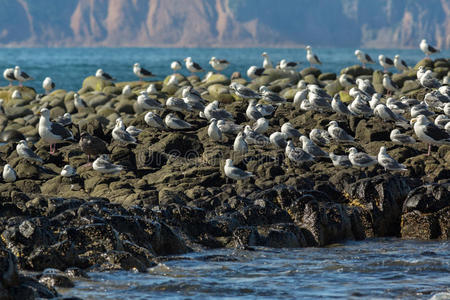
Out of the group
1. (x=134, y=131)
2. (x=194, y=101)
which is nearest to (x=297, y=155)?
(x=134, y=131)

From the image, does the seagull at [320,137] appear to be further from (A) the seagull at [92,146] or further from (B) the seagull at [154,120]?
(A) the seagull at [92,146]

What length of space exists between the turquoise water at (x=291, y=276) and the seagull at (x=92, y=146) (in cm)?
675

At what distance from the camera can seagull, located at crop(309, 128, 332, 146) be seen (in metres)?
18.0

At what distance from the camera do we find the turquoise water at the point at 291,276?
9.80m

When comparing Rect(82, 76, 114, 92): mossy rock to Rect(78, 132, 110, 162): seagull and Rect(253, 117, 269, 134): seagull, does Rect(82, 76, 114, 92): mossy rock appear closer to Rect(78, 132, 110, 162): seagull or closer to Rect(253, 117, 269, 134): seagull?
Rect(78, 132, 110, 162): seagull

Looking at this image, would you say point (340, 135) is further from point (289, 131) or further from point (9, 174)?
point (9, 174)

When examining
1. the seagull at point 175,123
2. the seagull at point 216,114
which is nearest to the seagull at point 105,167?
the seagull at point 175,123

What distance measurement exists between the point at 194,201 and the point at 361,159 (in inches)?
154

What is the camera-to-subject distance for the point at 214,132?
18328 mm

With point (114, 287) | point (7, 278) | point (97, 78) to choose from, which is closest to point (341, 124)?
point (114, 287)

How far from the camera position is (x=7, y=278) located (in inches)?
339

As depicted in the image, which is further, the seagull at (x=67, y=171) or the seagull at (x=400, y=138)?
the seagull at (x=400, y=138)

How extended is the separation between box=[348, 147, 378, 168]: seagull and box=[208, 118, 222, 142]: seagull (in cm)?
349

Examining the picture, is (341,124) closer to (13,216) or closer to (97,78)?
(13,216)
